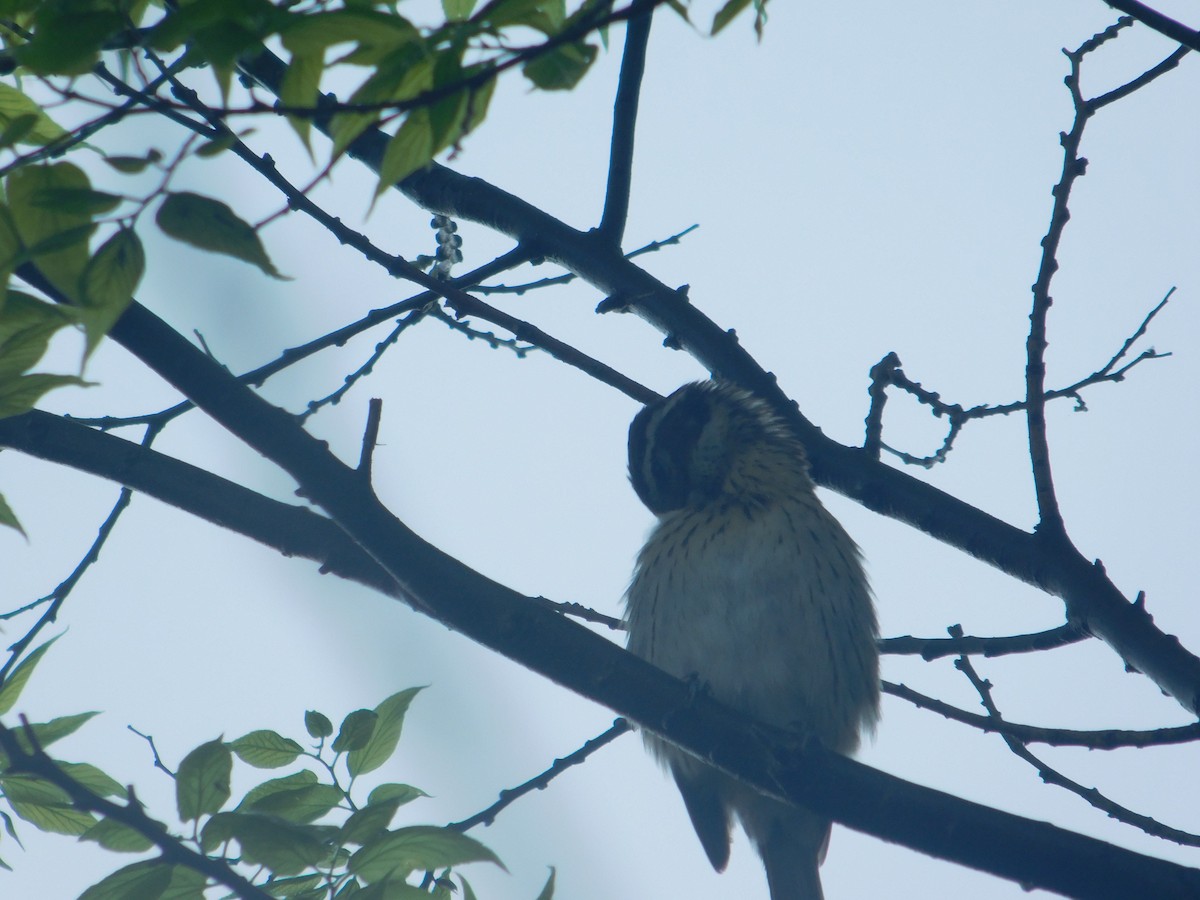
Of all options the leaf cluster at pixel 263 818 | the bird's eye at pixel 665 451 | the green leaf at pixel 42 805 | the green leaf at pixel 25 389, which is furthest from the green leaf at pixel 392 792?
the bird's eye at pixel 665 451

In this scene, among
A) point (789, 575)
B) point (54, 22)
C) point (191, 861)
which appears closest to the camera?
point (54, 22)

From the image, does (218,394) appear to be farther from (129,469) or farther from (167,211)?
(167,211)

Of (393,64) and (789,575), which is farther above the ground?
(789,575)

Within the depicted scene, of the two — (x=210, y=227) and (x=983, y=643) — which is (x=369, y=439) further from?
(x=983, y=643)

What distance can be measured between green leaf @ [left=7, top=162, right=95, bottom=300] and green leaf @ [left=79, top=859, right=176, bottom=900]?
1.31 meters

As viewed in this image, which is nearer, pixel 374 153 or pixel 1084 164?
pixel 1084 164

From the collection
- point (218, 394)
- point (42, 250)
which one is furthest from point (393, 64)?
point (218, 394)

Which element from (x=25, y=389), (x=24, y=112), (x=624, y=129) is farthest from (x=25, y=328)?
(x=624, y=129)

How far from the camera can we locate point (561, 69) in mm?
1962

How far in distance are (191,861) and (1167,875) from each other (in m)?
2.28

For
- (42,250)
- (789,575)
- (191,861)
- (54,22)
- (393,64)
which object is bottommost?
(191,861)

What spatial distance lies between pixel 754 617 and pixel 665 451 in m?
1.06

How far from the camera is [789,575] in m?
5.26

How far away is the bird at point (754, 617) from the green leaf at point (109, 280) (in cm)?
353
